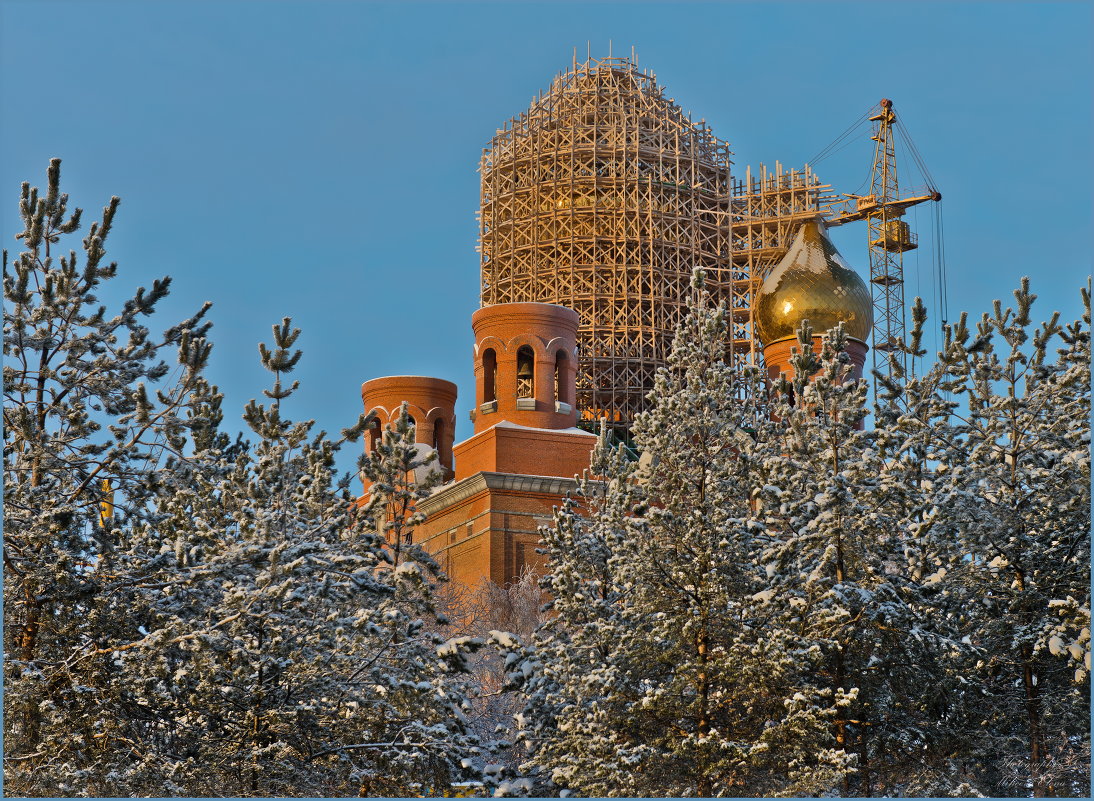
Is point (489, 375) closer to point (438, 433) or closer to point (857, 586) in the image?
point (438, 433)

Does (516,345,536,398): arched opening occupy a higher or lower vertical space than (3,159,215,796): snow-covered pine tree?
higher

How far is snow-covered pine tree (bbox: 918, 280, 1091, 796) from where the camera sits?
12.8m

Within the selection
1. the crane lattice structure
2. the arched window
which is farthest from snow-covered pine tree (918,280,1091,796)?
the crane lattice structure

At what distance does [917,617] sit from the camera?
12.4 m

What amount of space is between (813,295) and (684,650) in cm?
2538

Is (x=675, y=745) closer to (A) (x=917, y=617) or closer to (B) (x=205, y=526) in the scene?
(A) (x=917, y=617)

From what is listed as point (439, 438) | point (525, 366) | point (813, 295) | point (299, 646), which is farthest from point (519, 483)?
point (299, 646)

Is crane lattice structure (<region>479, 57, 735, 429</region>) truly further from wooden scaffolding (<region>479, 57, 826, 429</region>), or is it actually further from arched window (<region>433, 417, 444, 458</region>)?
arched window (<region>433, 417, 444, 458</region>)

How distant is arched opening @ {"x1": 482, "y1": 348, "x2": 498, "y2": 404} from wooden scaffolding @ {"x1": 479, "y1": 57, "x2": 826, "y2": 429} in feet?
39.6

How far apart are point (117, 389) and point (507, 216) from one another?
116 feet

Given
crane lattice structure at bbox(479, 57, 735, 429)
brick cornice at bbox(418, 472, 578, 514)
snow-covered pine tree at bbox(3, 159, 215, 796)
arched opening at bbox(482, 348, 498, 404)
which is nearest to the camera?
snow-covered pine tree at bbox(3, 159, 215, 796)

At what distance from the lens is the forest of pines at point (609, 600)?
37.0 feet

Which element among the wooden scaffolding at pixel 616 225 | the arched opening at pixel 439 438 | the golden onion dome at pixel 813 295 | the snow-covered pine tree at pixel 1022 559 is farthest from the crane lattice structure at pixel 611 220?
the snow-covered pine tree at pixel 1022 559

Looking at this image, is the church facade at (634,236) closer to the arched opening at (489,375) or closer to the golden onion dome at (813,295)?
the golden onion dome at (813,295)
